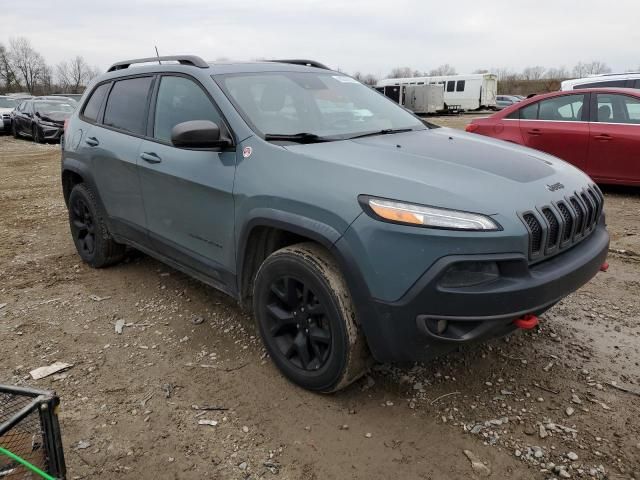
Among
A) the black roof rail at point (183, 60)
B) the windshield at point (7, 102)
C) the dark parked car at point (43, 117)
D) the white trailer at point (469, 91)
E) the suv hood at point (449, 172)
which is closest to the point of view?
the suv hood at point (449, 172)

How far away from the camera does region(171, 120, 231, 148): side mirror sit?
2.74 metres

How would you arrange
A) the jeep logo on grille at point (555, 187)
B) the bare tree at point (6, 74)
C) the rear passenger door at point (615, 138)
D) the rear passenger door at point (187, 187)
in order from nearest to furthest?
1. the jeep logo on grille at point (555, 187)
2. the rear passenger door at point (187, 187)
3. the rear passenger door at point (615, 138)
4. the bare tree at point (6, 74)

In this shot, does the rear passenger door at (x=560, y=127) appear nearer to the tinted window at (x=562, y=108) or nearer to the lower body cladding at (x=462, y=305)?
the tinted window at (x=562, y=108)

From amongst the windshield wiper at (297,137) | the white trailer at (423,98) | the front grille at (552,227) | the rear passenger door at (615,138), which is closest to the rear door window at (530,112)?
the rear passenger door at (615,138)

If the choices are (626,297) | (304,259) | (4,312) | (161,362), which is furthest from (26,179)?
(626,297)

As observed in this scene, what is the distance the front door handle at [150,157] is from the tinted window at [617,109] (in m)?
5.78

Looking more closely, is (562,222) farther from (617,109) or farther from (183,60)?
(617,109)

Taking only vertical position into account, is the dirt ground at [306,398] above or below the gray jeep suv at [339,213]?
below

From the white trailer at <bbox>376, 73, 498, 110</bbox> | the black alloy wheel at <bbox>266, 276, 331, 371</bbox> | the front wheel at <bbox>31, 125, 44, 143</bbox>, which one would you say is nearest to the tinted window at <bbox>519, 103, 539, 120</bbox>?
the black alloy wheel at <bbox>266, 276, 331, 371</bbox>

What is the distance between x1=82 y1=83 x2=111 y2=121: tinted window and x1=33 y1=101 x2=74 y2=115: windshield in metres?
14.1

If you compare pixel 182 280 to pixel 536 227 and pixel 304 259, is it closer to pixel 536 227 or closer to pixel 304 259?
pixel 304 259

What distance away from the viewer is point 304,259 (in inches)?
97.6

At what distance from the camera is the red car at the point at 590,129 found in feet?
21.1

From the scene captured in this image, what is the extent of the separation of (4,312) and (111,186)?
3.94 feet
